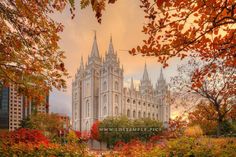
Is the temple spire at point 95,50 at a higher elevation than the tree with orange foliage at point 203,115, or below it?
A: higher

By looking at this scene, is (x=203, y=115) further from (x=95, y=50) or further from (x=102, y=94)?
(x=95, y=50)

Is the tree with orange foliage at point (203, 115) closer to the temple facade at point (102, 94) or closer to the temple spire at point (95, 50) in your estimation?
the temple facade at point (102, 94)

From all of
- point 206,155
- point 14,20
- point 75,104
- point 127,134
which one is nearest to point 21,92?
point 14,20

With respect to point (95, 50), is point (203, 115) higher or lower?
lower

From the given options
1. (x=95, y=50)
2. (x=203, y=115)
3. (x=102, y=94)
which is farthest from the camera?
(x=95, y=50)

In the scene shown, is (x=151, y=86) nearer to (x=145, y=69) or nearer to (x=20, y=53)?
(x=145, y=69)

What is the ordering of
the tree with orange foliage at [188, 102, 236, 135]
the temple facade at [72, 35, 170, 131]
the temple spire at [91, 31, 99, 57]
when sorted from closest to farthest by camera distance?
the tree with orange foliage at [188, 102, 236, 135]
the temple facade at [72, 35, 170, 131]
the temple spire at [91, 31, 99, 57]

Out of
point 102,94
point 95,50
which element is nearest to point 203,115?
point 102,94

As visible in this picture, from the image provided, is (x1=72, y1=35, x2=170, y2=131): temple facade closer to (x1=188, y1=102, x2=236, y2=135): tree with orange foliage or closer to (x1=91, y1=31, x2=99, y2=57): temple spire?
(x1=91, y1=31, x2=99, y2=57): temple spire

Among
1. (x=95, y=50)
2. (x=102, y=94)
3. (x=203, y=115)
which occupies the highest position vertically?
(x=95, y=50)

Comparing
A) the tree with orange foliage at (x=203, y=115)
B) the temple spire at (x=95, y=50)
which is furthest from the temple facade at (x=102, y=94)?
the tree with orange foliage at (x=203, y=115)

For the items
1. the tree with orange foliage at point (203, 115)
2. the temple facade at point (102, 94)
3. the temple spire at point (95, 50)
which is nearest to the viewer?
the tree with orange foliage at point (203, 115)

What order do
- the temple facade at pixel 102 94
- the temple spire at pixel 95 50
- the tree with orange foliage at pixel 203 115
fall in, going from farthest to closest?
the temple spire at pixel 95 50
the temple facade at pixel 102 94
the tree with orange foliage at pixel 203 115

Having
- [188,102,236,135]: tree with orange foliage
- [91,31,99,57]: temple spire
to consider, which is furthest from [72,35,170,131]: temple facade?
[188,102,236,135]: tree with orange foliage
